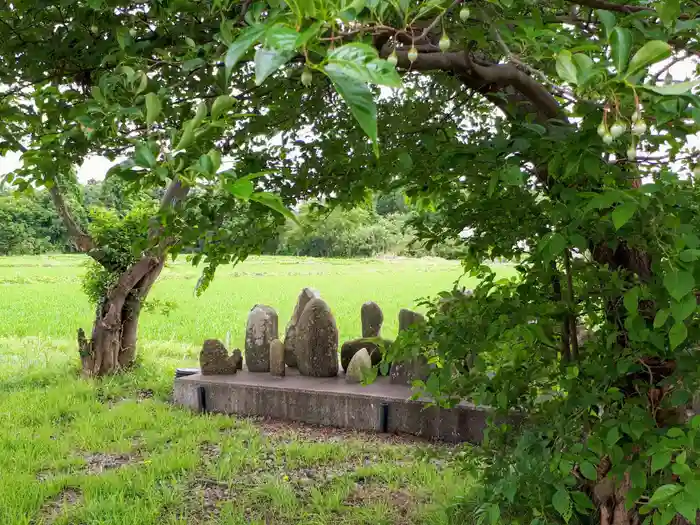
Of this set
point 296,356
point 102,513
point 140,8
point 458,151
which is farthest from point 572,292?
point 296,356

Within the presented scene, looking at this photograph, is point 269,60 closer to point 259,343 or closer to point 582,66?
point 582,66

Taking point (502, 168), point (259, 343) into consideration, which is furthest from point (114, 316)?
point (502, 168)

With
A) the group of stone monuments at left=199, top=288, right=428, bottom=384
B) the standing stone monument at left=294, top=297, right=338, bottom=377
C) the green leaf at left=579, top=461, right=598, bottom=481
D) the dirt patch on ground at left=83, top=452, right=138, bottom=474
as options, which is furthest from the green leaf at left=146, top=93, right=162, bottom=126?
the standing stone monument at left=294, top=297, right=338, bottom=377

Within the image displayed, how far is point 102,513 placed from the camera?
10.0 ft

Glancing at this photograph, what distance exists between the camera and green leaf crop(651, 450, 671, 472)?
1316 mm

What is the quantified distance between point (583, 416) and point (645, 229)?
2.31 feet

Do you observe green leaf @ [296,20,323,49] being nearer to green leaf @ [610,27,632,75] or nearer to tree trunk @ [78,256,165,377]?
green leaf @ [610,27,632,75]

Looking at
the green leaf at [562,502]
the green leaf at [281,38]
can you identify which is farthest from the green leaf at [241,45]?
the green leaf at [562,502]

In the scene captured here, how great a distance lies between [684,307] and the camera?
1.12 metres

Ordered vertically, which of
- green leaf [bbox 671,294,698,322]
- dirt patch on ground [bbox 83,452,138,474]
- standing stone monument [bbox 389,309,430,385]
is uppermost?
green leaf [bbox 671,294,698,322]

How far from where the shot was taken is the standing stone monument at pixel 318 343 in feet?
16.1

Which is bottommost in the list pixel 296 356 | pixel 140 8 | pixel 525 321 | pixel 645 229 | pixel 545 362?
pixel 296 356

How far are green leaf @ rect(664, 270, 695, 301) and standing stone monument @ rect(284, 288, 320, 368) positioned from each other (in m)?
4.24

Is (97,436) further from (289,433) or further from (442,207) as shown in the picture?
(442,207)
